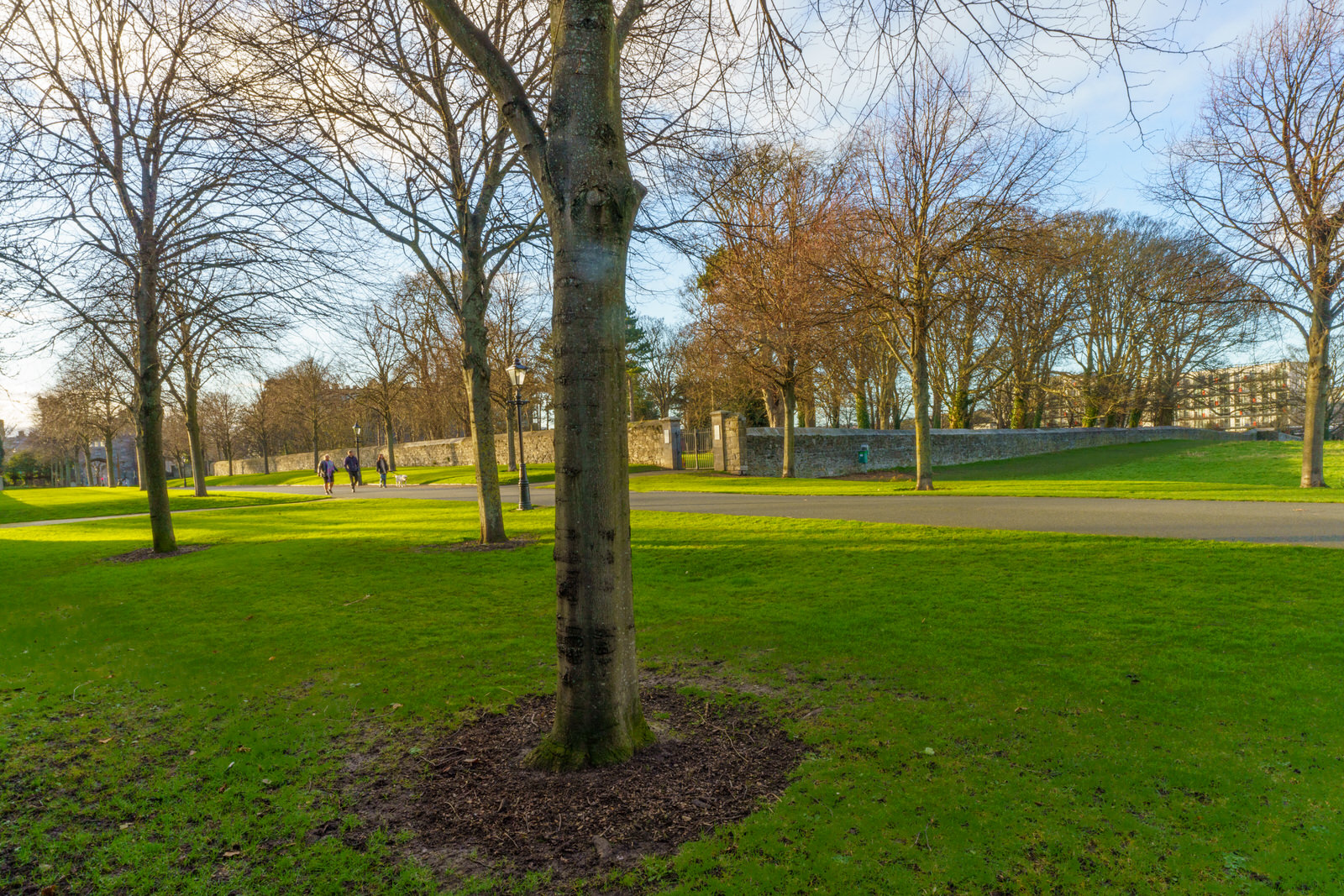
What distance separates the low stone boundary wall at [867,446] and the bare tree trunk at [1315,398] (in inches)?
574

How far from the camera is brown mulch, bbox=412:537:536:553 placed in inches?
429

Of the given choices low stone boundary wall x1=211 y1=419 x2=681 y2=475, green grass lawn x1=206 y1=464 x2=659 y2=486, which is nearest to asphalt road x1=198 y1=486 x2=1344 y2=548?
low stone boundary wall x1=211 y1=419 x2=681 y2=475

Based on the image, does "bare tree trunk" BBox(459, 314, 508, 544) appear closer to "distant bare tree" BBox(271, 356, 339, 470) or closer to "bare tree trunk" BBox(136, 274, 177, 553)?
"bare tree trunk" BBox(136, 274, 177, 553)

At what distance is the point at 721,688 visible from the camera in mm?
4723

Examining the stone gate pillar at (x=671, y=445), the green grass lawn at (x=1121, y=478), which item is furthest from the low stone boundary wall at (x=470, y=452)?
the green grass lawn at (x=1121, y=478)

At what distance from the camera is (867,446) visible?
30.6 meters

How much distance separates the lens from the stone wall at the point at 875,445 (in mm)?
28766

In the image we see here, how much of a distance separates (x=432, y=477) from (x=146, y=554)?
26795 millimetres

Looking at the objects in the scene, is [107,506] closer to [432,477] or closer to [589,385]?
[432,477]

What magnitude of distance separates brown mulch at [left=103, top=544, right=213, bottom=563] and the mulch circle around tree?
10.7 meters

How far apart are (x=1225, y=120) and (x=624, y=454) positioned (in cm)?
1996

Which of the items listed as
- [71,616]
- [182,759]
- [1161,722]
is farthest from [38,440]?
[1161,722]

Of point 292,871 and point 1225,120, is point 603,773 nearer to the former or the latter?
point 292,871

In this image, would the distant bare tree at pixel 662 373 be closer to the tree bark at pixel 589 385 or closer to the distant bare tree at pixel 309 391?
the distant bare tree at pixel 309 391
